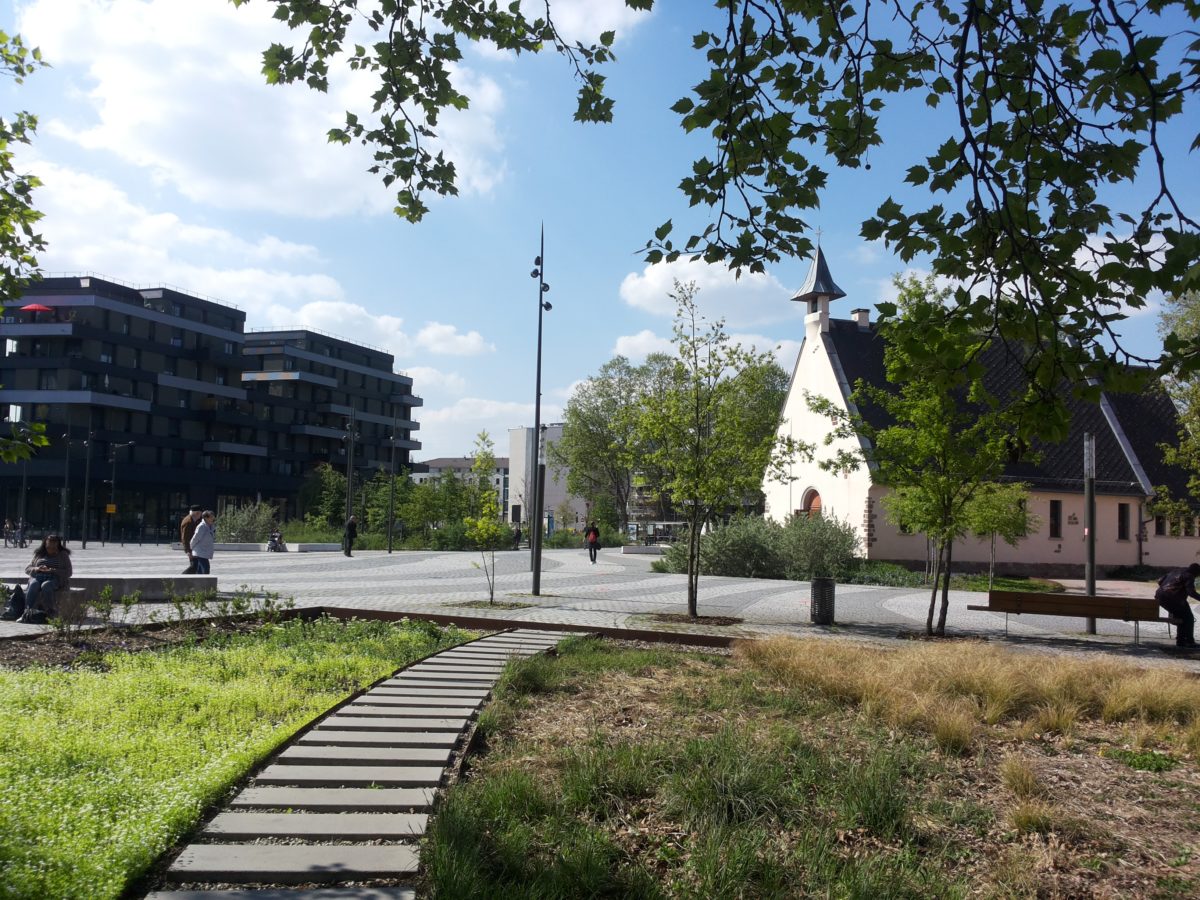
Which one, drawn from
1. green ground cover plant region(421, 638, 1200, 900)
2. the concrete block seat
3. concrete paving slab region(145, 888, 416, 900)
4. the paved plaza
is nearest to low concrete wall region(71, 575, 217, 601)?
the concrete block seat

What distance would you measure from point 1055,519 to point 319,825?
123 feet

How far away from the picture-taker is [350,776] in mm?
5098

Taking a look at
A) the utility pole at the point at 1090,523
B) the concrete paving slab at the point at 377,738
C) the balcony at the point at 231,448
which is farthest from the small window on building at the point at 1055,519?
the balcony at the point at 231,448

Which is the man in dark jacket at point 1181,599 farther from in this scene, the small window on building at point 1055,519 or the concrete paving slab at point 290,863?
the small window on building at point 1055,519

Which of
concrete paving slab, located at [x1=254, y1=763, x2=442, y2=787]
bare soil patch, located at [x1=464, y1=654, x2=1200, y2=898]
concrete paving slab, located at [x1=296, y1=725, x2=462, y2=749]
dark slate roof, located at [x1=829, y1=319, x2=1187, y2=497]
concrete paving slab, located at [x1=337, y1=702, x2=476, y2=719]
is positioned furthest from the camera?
dark slate roof, located at [x1=829, y1=319, x2=1187, y2=497]

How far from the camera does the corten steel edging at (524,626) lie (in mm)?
11812

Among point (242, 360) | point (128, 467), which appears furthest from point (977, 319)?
point (242, 360)

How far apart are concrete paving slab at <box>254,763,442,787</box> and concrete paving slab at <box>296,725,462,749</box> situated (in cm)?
46

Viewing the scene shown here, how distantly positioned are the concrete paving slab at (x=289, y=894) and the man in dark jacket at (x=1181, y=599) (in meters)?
14.4

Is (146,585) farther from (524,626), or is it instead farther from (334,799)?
(334,799)

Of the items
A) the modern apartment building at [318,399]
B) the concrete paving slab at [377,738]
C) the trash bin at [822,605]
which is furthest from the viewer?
the modern apartment building at [318,399]

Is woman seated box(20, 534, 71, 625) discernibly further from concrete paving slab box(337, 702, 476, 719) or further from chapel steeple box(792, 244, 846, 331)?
chapel steeple box(792, 244, 846, 331)

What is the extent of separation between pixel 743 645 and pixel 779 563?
20452mm

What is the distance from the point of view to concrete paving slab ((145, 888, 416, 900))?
3.64 m
